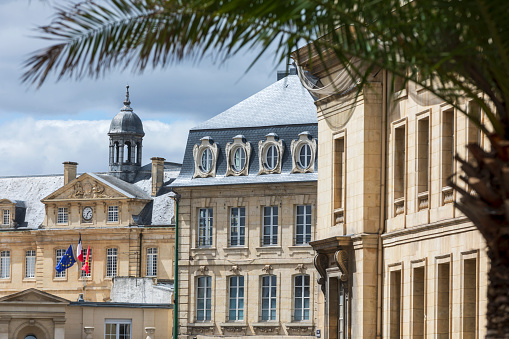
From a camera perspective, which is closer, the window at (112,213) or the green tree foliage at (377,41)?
the green tree foliage at (377,41)

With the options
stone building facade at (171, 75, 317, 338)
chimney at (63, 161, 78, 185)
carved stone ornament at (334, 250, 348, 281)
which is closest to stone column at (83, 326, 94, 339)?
stone building facade at (171, 75, 317, 338)

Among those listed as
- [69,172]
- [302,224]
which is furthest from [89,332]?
[69,172]

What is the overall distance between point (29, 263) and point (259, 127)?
31733 mm

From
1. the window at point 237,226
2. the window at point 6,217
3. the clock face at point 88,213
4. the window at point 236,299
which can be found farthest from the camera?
the window at point 6,217

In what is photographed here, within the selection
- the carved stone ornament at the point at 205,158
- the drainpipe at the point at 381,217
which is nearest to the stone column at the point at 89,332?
the carved stone ornament at the point at 205,158

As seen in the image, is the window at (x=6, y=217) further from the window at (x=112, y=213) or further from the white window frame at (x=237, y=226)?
the white window frame at (x=237, y=226)

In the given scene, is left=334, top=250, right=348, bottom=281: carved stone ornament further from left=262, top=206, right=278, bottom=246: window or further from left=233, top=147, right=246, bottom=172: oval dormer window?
left=233, top=147, right=246, bottom=172: oval dormer window

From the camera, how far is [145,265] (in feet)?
262

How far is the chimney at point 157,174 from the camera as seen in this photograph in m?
84.8

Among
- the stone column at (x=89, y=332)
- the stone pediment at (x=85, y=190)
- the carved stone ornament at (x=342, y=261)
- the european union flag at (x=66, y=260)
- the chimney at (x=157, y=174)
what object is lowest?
the stone column at (x=89, y=332)

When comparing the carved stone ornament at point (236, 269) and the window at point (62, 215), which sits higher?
the window at point (62, 215)

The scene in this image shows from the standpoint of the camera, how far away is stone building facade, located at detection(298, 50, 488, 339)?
80.3 ft

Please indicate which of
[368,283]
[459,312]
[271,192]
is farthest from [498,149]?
[271,192]

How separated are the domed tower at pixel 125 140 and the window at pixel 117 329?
32.6 meters
